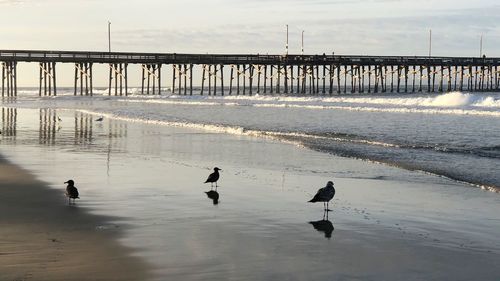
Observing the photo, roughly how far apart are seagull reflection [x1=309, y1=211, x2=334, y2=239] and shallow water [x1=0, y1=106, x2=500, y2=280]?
0.01 meters

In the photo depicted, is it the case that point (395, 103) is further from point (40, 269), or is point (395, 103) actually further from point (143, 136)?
point (40, 269)

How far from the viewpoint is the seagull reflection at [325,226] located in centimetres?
816

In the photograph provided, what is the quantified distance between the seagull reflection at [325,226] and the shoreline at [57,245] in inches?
89.5

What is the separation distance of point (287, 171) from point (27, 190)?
16.5ft

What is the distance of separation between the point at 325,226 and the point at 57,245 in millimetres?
3078

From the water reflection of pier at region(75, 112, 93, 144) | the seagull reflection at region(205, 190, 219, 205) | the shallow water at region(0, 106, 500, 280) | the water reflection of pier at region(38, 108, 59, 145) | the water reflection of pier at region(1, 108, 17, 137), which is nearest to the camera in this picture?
the shallow water at region(0, 106, 500, 280)

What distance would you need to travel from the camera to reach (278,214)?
9164 millimetres

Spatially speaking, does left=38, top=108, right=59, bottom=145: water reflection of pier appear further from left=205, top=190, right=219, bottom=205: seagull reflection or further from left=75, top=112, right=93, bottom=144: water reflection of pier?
left=205, top=190, right=219, bottom=205: seagull reflection

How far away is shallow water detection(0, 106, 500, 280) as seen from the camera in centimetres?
672

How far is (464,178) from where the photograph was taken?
43.2 ft

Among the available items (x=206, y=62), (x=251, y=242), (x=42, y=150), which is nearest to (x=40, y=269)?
(x=251, y=242)

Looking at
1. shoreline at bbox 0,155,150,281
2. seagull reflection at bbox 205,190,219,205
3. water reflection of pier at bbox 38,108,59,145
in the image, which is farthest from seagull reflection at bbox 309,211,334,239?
water reflection of pier at bbox 38,108,59,145

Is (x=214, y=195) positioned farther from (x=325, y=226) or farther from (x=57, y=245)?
(x=57, y=245)

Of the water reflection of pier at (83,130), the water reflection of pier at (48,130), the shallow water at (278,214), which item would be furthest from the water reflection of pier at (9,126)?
the shallow water at (278,214)
